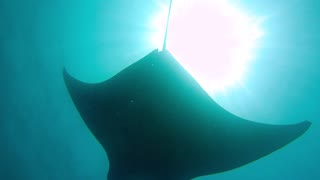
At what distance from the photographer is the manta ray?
4.66m

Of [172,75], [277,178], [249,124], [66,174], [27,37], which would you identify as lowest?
[249,124]

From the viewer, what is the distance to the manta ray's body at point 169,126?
15.3 feet

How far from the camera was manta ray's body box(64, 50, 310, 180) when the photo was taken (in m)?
4.66

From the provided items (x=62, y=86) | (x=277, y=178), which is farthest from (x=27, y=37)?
(x=277, y=178)

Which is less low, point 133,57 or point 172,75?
point 133,57

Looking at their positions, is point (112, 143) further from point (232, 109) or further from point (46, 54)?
point (46, 54)

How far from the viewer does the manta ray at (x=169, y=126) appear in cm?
466

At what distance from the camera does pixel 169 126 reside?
467 centimetres

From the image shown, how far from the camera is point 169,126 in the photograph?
467 centimetres

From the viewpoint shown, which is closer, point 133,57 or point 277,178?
point 133,57

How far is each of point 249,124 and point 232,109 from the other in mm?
6912

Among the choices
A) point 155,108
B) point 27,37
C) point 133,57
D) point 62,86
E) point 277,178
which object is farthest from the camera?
point 277,178

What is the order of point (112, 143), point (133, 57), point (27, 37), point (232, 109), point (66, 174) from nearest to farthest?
point (112, 143) → point (133, 57) → point (232, 109) → point (27, 37) → point (66, 174)

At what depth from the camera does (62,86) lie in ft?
45.3
